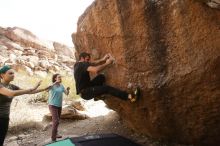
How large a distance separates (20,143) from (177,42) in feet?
21.3

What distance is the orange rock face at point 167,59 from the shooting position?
633cm

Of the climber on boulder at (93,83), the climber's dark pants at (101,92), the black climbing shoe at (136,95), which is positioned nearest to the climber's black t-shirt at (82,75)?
the climber on boulder at (93,83)

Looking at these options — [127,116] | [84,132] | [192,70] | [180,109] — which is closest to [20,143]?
[84,132]

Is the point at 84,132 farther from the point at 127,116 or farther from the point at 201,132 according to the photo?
the point at 201,132

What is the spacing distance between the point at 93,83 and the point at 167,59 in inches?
78.4

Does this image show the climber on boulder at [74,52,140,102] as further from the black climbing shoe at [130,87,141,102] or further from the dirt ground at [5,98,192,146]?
the dirt ground at [5,98,192,146]

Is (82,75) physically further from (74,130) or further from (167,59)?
(74,130)

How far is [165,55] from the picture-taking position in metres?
6.84

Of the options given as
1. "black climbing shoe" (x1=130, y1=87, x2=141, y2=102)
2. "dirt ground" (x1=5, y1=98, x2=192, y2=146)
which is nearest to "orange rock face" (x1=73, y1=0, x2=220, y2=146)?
"black climbing shoe" (x1=130, y1=87, x2=141, y2=102)

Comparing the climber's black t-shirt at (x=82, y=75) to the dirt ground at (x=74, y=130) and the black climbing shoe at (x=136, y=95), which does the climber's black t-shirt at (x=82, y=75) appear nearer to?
the black climbing shoe at (x=136, y=95)

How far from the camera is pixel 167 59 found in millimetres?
6844

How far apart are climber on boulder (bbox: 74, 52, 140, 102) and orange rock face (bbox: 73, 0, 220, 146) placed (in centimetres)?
21

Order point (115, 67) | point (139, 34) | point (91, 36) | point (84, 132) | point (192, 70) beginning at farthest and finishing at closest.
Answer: point (84, 132), point (91, 36), point (115, 67), point (139, 34), point (192, 70)

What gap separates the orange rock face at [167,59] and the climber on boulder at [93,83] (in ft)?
0.68
